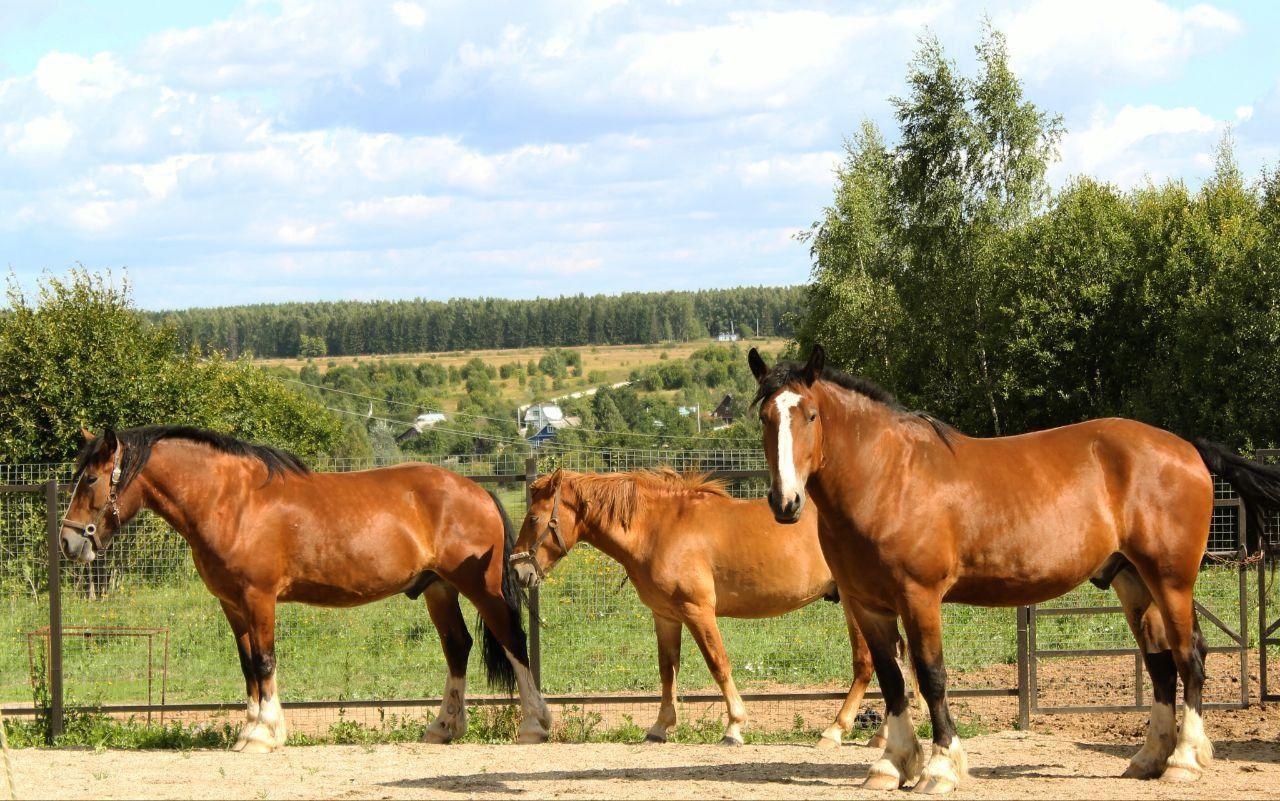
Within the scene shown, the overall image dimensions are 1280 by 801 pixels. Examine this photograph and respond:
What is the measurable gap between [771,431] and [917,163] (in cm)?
3194

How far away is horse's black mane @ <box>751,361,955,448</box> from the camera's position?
6.59m

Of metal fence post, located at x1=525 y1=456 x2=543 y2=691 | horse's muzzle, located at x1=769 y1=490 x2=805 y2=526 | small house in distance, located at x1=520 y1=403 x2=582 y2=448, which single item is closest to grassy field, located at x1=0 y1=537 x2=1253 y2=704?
metal fence post, located at x1=525 y1=456 x2=543 y2=691

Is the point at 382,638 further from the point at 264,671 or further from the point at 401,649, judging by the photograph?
the point at 264,671

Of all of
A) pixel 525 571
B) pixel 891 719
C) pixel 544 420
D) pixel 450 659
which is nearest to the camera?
pixel 891 719

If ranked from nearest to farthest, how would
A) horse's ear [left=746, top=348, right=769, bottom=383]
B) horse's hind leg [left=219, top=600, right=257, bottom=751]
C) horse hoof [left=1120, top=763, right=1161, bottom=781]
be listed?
horse's ear [left=746, top=348, right=769, bottom=383], horse hoof [left=1120, top=763, right=1161, bottom=781], horse's hind leg [left=219, top=600, right=257, bottom=751]

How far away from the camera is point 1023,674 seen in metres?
9.70

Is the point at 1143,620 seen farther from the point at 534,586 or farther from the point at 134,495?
the point at 134,495

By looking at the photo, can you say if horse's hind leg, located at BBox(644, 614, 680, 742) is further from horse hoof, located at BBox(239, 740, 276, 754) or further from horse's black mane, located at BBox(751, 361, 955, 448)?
horse's black mane, located at BBox(751, 361, 955, 448)

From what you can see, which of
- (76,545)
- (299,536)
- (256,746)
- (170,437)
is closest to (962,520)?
(299,536)

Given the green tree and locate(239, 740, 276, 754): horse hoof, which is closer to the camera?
locate(239, 740, 276, 754): horse hoof

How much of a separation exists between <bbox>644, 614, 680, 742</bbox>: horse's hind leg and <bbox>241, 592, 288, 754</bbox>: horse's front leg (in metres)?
2.56

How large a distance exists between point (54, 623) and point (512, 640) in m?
3.60

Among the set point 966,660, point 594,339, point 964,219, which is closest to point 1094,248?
point 964,219

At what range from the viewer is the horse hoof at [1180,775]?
7.03m
